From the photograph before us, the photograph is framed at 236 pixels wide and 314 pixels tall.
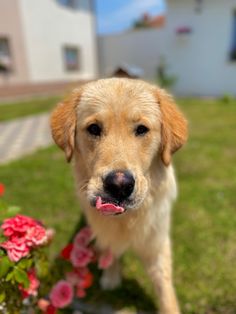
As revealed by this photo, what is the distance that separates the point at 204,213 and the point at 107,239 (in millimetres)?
1759

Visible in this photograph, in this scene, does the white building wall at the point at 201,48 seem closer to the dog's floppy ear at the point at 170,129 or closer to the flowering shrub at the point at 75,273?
the dog's floppy ear at the point at 170,129

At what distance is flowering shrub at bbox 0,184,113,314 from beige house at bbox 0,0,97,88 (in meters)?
15.0

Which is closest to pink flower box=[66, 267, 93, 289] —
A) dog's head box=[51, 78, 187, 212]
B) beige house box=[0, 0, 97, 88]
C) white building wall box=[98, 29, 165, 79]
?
dog's head box=[51, 78, 187, 212]

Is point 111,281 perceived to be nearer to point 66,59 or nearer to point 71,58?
point 66,59

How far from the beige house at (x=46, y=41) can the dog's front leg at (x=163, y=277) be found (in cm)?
1519

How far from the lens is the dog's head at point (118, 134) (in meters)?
1.76

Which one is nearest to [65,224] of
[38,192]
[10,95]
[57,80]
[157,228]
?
[38,192]

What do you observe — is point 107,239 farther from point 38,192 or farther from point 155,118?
point 38,192

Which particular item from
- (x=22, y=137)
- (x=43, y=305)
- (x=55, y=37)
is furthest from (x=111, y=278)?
(x=55, y=37)

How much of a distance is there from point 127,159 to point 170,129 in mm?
498

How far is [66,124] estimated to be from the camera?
7.27 feet

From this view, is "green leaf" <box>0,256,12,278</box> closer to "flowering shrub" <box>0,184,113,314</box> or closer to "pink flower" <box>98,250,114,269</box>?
"flowering shrub" <box>0,184,113,314</box>

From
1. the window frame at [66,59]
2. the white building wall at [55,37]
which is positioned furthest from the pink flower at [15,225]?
the window frame at [66,59]

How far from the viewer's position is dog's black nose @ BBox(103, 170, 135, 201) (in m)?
1.69
